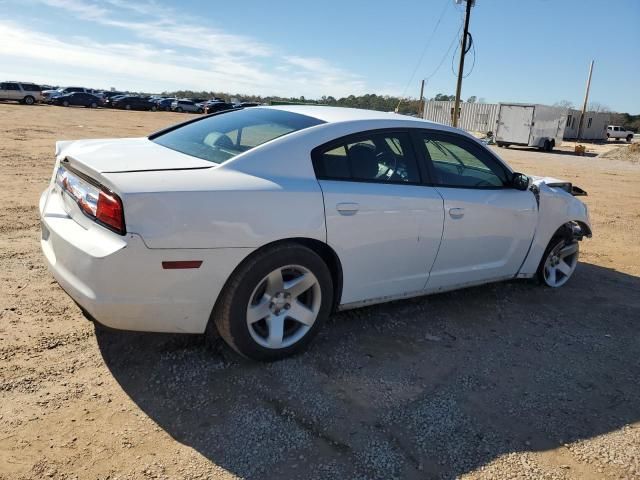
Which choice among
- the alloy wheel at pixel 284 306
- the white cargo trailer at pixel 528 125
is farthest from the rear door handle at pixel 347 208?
the white cargo trailer at pixel 528 125

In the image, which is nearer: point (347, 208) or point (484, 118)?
point (347, 208)

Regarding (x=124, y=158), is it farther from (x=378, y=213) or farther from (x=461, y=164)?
(x=461, y=164)

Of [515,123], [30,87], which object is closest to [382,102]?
[515,123]

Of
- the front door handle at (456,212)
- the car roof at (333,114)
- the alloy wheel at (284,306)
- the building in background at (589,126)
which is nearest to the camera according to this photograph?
the alloy wheel at (284,306)

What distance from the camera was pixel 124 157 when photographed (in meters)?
3.24

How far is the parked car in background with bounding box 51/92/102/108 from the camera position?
1913 inches

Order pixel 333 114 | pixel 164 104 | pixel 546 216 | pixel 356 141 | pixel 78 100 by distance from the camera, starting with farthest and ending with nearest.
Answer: pixel 164 104, pixel 78 100, pixel 546 216, pixel 333 114, pixel 356 141

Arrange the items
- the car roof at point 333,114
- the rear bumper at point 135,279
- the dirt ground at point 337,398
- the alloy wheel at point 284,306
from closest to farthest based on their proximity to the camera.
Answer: the dirt ground at point 337,398 → the rear bumper at point 135,279 → the alloy wheel at point 284,306 → the car roof at point 333,114

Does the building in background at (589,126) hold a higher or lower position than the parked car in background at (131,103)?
higher

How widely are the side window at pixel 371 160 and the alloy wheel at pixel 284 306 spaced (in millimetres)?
675

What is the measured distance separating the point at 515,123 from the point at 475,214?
31.2 metres

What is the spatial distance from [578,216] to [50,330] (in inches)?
187

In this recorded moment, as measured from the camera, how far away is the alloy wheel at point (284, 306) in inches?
126

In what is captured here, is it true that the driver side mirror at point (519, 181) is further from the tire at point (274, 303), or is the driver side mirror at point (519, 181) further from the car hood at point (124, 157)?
the car hood at point (124, 157)
